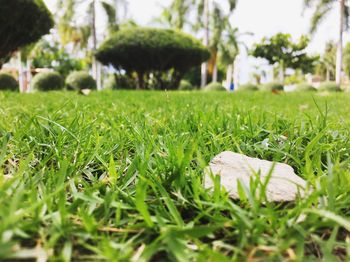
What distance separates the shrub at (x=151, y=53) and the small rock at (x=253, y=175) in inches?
665

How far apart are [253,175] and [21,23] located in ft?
35.4

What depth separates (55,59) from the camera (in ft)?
132

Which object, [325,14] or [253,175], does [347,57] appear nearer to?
[325,14]

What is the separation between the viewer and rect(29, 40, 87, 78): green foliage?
4016 centimetres

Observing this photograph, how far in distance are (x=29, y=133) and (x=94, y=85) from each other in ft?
56.5

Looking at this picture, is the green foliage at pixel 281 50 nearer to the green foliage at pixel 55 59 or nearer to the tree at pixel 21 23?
the green foliage at pixel 55 59

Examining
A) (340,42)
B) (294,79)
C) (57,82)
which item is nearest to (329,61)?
(294,79)

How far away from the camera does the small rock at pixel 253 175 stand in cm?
99

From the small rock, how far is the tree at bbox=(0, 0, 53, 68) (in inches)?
394

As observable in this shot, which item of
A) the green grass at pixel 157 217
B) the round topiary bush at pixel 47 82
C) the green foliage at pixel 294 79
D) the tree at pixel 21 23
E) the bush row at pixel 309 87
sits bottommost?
the green grass at pixel 157 217

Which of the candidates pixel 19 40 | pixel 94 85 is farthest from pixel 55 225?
pixel 94 85

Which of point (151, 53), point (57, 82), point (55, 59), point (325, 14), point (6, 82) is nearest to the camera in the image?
point (6, 82)

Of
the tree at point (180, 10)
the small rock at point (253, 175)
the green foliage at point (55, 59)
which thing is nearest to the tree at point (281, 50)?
the tree at point (180, 10)

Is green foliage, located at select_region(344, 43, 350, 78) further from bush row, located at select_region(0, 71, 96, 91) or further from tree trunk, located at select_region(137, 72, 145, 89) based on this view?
bush row, located at select_region(0, 71, 96, 91)
